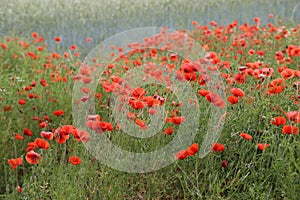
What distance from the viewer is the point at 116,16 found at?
20.6 feet

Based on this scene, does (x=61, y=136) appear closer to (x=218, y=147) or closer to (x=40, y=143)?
(x=40, y=143)

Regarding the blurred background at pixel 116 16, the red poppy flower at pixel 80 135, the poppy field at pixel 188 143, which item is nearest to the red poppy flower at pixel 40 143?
the poppy field at pixel 188 143

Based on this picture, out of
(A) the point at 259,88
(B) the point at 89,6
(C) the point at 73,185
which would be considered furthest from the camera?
(B) the point at 89,6

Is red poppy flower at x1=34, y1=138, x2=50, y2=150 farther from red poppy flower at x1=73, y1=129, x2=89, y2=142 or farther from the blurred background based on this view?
the blurred background

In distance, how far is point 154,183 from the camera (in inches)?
92.1

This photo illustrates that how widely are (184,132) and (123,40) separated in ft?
10.7

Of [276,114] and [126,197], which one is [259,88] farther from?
[126,197]

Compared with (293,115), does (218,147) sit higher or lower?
lower

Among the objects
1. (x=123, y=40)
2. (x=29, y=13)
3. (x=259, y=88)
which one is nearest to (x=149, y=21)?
(x=123, y=40)

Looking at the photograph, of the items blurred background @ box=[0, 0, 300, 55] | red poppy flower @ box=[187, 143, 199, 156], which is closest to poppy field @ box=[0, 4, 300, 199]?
red poppy flower @ box=[187, 143, 199, 156]

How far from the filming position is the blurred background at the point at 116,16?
6.12 m

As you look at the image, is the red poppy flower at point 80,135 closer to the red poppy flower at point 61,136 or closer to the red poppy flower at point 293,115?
the red poppy flower at point 61,136

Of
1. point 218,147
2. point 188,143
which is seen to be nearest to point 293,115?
point 218,147

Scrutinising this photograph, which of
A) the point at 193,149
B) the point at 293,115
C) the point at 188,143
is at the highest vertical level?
the point at 293,115
